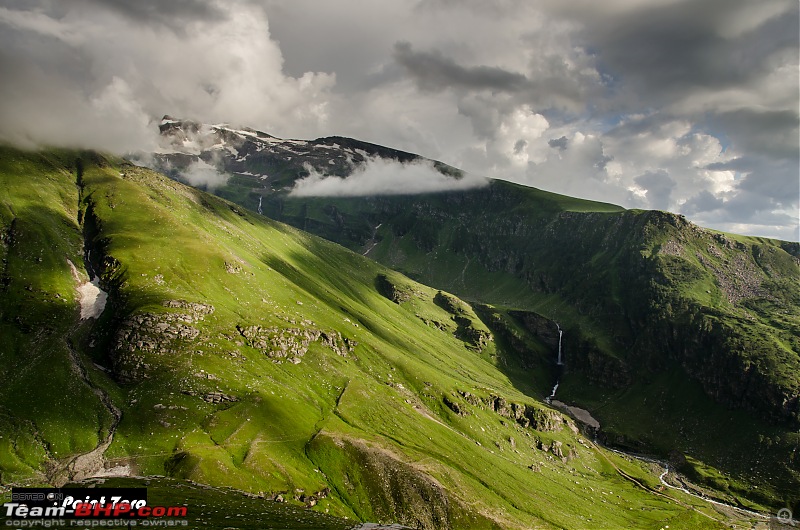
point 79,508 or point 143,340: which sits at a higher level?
point 79,508

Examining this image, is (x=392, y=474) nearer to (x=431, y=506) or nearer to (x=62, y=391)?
(x=431, y=506)

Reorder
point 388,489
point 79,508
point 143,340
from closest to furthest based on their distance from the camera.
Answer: point 79,508, point 388,489, point 143,340

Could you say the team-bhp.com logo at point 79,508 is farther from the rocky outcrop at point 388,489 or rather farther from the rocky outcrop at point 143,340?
the rocky outcrop at point 143,340

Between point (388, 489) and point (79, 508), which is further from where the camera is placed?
point (388, 489)

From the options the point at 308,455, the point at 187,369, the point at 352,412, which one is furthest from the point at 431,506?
the point at 187,369

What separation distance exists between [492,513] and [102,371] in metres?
151

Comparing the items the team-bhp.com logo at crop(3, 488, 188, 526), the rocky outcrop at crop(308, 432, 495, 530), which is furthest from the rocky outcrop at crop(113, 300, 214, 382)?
the team-bhp.com logo at crop(3, 488, 188, 526)

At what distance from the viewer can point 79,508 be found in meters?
81.2

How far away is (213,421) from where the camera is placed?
158m

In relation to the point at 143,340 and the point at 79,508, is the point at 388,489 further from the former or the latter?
the point at 143,340

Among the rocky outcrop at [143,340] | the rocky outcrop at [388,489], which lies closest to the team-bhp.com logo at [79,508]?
the rocky outcrop at [388,489]

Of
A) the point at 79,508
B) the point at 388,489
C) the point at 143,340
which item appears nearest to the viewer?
the point at 79,508

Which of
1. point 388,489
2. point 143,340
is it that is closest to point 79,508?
point 388,489

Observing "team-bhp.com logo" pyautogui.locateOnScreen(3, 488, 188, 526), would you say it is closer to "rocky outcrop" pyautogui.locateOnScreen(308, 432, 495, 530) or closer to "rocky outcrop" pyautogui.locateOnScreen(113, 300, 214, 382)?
"rocky outcrop" pyautogui.locateOnScreen(308, 432, 495, 530)
